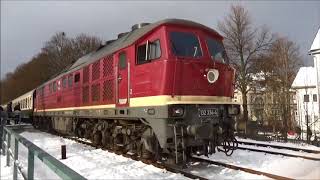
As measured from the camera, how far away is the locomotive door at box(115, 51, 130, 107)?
9.84 m

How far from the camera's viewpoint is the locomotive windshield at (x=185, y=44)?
28.9 feet

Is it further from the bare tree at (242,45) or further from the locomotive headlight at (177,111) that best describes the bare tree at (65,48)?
the locomotive headlight at (177,111)

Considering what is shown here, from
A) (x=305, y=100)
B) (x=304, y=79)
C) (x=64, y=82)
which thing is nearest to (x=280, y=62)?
(x=304, y=79)

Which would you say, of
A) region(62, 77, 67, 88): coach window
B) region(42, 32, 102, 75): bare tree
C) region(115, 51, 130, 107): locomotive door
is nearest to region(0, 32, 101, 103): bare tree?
region(42, 32, 102, 75): bare tree

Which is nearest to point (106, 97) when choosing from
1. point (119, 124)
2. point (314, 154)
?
point (119, 124)

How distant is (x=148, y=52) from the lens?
29.9 feet

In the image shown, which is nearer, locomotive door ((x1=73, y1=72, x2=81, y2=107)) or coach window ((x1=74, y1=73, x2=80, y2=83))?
locomotive door ((x1=73, y1=72, x2=81, y2=107))

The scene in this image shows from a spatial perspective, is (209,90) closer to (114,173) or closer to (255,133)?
(114,173)

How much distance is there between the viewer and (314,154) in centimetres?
1133

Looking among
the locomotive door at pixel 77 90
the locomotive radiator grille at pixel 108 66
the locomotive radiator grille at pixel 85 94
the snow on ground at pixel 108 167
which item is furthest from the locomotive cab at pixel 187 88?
the locomotive door at pixel 77 90

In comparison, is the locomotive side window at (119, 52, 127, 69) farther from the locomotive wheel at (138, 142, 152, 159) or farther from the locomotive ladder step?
the locomotive ladder step

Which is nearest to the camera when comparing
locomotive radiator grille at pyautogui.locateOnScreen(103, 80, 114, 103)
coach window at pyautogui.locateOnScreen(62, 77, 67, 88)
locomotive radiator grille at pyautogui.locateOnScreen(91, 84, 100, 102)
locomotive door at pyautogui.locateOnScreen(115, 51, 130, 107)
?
locomotive door at pyautogui.locateOnScreen(115, 51, 130, 107)

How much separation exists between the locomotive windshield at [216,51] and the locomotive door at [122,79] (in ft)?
7.04

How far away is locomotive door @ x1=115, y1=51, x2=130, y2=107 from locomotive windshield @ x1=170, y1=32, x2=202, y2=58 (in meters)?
1.52
